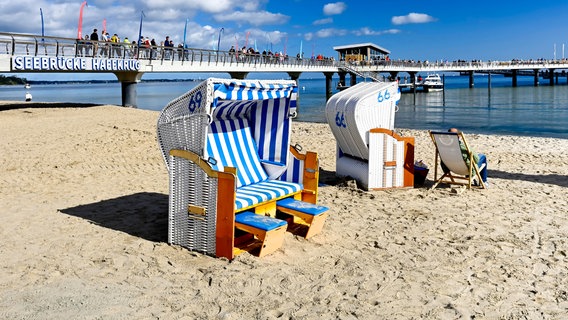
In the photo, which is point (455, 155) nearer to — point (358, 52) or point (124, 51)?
point (124, 51)

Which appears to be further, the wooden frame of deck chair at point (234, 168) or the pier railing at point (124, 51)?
the pier railing at point (124, 51)

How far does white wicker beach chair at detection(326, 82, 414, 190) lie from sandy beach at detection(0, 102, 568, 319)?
316mm

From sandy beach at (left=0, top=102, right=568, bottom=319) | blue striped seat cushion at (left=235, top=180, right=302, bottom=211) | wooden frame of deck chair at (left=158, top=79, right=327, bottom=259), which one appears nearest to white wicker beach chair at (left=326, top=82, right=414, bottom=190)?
sandy beach at (left=0, top=102, right=568, bottom=319)

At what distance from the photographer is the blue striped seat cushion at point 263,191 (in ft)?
16.3

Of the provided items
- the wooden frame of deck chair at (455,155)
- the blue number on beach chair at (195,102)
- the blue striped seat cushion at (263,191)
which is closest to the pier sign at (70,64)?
the blue striped seat cushion at (263,191)

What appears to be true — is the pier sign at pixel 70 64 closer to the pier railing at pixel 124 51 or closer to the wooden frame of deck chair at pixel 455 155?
the pier railing at pixel 124 51

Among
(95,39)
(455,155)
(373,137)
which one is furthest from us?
(95,39)

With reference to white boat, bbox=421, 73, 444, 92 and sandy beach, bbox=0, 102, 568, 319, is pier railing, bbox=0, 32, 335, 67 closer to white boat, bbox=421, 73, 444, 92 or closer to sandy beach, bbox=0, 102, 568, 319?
sandy beach, bbox=0, 102, 568, 319

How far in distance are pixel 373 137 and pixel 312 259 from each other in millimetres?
3132

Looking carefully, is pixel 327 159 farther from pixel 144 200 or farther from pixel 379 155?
pixel 144 200

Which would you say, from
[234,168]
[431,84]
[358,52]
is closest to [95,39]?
[234,168]

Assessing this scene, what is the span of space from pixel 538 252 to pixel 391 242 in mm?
1403

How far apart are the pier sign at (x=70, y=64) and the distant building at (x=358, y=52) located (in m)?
31.7

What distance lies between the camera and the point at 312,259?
4.78 m
